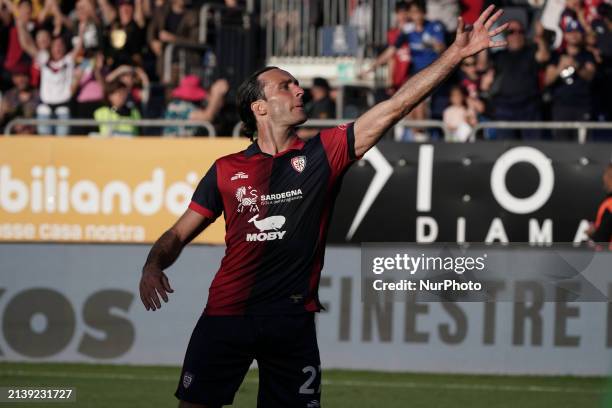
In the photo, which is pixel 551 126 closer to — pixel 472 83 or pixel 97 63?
pixel 472 83

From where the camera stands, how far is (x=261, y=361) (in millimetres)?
6148

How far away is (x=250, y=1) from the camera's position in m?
18.4

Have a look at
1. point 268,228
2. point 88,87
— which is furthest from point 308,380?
point 88,87

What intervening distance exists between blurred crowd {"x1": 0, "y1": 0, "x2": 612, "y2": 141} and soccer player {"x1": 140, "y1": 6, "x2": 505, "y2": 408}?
8.90 meters

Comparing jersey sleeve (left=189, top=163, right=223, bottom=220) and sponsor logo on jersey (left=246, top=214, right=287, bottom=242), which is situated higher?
jersey sleeve (left=189, top=163, right=223, bottom=220)

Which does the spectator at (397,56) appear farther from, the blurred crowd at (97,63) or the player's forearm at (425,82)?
the player's forearm at (425,82)

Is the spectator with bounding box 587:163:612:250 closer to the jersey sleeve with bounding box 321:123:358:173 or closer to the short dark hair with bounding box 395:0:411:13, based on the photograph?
the short dark hair with bounding box 395:0:411:13

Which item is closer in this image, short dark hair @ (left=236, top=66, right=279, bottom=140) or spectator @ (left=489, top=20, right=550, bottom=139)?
short dark hair @ (left=236, top=66, right=279, bottom=140)

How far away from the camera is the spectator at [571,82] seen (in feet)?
49.3

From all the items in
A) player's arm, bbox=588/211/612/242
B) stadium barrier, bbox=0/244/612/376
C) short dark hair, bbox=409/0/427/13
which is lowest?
stadium barrier, bbox=0/244/612/376

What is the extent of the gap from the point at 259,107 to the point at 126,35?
1215 centimetres

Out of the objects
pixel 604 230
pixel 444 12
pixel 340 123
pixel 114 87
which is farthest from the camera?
pixel 444 12

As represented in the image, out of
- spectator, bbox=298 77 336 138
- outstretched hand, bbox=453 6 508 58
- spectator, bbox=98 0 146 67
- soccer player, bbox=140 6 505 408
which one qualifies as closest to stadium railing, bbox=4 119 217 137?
spectator, bbox=298 77 336 138

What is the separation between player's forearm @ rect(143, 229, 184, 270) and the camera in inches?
239
